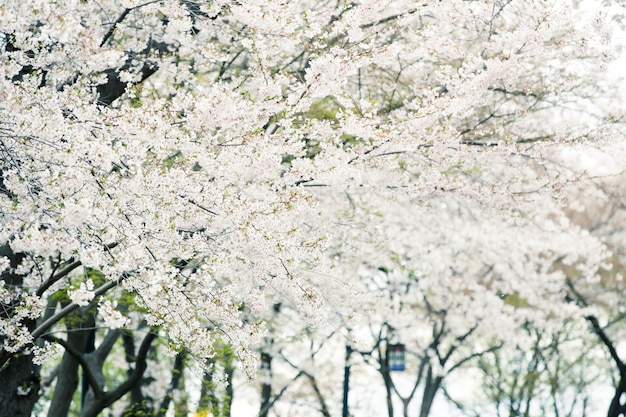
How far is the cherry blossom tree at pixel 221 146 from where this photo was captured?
561cm

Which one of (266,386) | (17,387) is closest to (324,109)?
(17,387)

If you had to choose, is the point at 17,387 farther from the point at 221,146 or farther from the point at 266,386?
the point at 266,386

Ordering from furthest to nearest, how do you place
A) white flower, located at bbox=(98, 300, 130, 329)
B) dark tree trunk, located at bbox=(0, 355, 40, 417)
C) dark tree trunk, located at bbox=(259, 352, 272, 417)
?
dark tree trunk, located at bbox=(259, 352, 272, 417), dark tree trunk, located at bbox=(0, 355, 40, 417), white flower, located at bbox=(98, 300, 130, 329)

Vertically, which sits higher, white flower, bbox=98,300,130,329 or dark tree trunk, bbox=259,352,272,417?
dark tree trunk, bbox=259,352,272,417

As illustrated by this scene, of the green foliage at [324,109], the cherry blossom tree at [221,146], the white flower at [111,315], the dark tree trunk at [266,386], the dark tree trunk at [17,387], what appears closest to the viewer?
the white flower at [111,315]

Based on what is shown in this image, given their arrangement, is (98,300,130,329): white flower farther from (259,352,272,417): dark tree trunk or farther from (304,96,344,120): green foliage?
(259,352,272,417): dark tree trunk

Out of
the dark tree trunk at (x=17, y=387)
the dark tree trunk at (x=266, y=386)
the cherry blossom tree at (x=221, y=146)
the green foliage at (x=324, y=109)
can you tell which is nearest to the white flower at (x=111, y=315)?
the cherry blossom tree at (x=221, y=146)

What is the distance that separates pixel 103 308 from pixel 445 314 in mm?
17343

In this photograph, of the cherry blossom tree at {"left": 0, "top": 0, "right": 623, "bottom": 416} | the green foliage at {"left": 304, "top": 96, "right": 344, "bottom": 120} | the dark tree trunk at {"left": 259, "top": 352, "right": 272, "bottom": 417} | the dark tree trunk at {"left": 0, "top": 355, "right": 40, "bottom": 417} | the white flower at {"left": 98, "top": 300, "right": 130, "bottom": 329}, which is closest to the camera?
the white flower at {"left": 98, "top": 300, "right": 130, "bottom": 329}

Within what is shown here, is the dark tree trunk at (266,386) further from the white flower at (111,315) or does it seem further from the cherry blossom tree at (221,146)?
the white flower at (111,315)

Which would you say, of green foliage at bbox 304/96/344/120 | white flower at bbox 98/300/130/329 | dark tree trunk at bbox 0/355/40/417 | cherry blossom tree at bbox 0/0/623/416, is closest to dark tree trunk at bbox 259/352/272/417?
cherry blossom tree at bbox 0/0/623/416

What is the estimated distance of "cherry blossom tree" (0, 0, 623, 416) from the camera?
5.61 metres

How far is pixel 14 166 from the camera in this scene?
5.60 metres

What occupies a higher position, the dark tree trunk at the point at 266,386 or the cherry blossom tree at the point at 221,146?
the dark tree trunk at the point at 266,386
